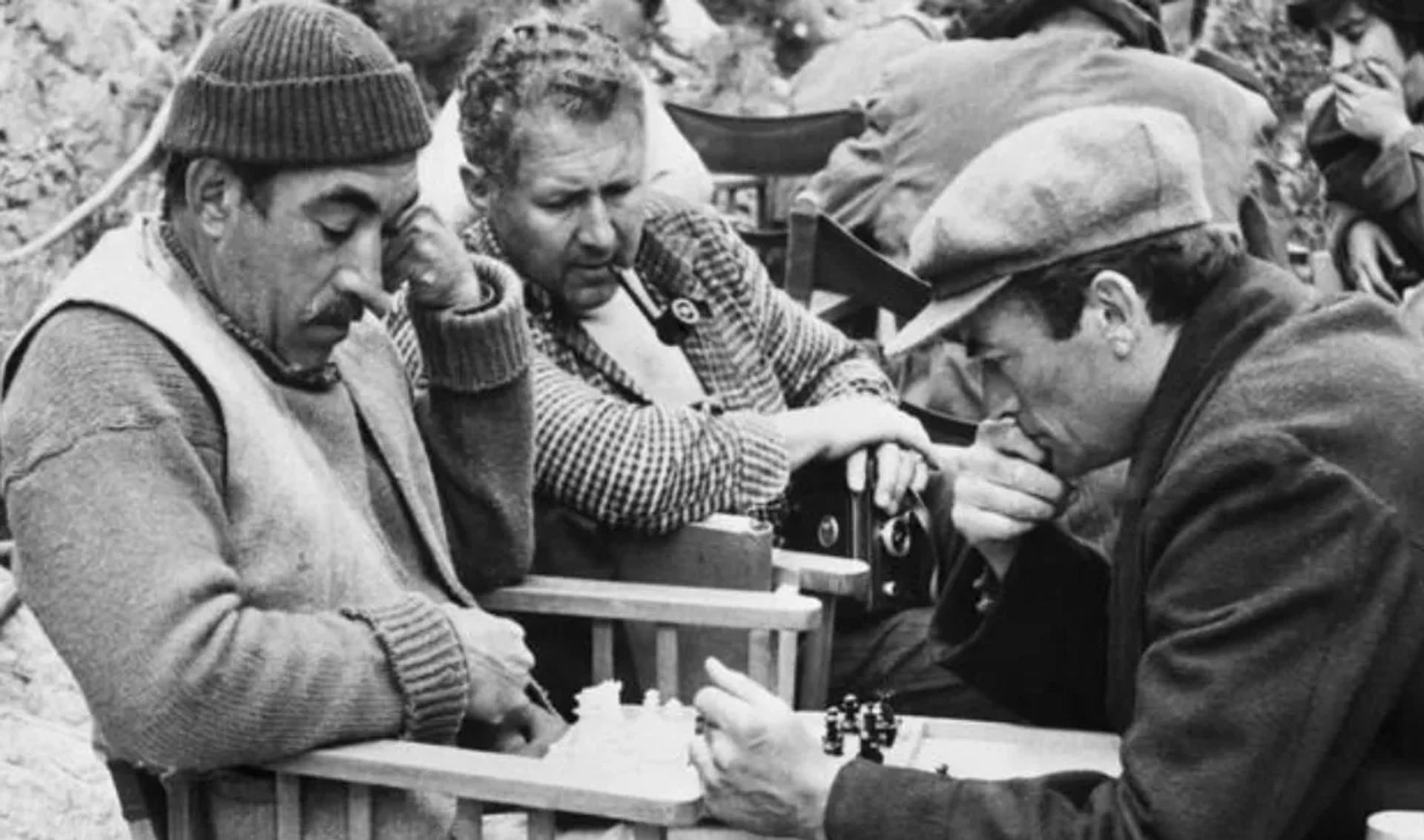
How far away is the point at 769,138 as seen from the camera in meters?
7.42

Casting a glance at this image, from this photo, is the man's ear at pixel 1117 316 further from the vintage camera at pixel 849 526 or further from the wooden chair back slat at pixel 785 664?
the vintage camera at pixel 849 526

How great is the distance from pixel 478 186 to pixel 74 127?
2301mm

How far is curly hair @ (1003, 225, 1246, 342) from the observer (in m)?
2.83

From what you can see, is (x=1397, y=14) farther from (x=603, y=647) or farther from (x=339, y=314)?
(x=339, y=314)

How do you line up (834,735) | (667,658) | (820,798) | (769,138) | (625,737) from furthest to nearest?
1. (769,138)
2. (667,658)
3. (625,737)
4. (834,735)
5. (820,798)

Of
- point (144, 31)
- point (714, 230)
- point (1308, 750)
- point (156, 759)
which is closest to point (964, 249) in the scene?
point (1308, 750)

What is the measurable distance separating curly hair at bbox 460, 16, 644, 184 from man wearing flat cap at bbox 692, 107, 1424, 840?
3.40 feet

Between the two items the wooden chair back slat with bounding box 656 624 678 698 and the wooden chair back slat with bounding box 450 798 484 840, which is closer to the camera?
the wooden chair back slat with bounding box 450 798 484 840

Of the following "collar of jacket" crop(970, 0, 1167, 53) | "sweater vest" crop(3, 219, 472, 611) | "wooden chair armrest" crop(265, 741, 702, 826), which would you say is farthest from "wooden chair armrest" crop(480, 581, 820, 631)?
"collar of jacket" crop(970, 0, 1167, 53)

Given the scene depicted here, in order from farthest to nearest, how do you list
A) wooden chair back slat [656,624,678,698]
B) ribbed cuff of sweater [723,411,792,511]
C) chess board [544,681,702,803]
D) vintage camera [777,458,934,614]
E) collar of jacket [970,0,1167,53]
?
collar of jacket [970,0,1167,53] → vintage camera [777,458,934,614] → ribbed cuff of sweater [723,411,792,511] → wooden chair back slat [656,624,678,698] → chess board [544,681,702,803]

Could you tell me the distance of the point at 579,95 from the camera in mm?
3896

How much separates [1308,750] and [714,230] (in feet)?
6.33

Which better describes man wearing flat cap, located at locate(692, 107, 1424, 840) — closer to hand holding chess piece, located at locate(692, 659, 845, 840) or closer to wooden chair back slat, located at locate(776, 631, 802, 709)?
hand holding chess piece, located at locate(692, 659, 845, 840)

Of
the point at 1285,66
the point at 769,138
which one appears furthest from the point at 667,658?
the point at 1285,66
